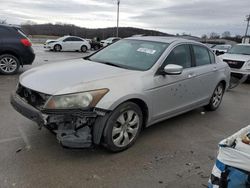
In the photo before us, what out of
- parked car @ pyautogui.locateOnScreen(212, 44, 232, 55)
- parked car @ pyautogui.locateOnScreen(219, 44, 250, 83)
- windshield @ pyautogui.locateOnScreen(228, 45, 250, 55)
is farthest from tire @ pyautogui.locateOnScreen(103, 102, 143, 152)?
parked car @ pyautogui.locateOnScreen(212, 44, 232, 55)

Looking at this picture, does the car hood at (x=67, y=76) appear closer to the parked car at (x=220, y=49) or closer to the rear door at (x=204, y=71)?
the rear door at (x=204, y=71)

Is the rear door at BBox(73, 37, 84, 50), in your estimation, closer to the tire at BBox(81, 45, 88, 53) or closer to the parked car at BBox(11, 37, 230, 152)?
the tire at BBox(81, 45, 88, 53)

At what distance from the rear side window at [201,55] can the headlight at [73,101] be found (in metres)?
2.62

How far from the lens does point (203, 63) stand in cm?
511

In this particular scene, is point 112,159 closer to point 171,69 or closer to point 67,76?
point 67,76

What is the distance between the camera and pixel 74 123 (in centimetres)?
317

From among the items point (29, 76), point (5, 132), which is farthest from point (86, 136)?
point (5, 132)

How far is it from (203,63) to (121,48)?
1710 millimetres

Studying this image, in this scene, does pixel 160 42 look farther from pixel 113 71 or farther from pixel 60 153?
pixel 60 153

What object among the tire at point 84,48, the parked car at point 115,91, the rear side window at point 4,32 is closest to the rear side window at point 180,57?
the parked car at point 115,91

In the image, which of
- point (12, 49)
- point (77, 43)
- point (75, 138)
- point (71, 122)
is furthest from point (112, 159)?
point (77, 43)

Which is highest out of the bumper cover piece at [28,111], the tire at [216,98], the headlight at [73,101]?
the headlight at [73,101]

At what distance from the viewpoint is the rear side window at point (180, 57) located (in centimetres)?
419

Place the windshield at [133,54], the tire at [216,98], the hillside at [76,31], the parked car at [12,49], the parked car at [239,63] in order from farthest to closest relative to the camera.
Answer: the hillside at [76,31], the parked car at [239,63], the parked car at [12,49], the tire at [216,98], the windshield at [133,54]
